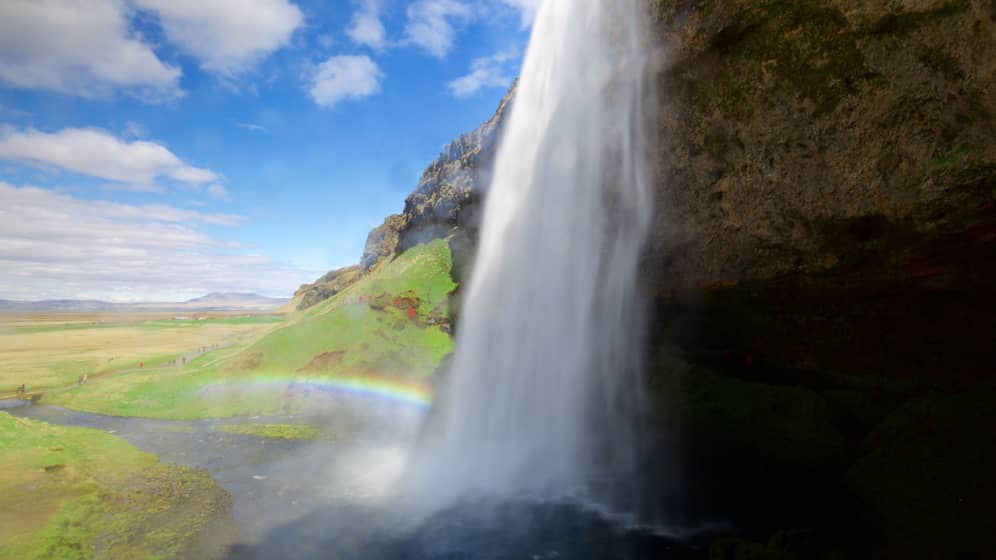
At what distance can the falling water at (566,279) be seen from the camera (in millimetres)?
16719

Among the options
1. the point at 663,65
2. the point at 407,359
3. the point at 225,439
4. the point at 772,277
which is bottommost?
the point at 225,439

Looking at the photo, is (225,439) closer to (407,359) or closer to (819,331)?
(407,359)

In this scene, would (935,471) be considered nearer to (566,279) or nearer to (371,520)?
(566,279)

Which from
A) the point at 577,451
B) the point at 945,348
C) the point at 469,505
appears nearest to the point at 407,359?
the point at 577,451

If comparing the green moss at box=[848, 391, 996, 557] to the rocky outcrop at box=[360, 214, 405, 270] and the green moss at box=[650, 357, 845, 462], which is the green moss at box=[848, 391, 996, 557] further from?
the rocky outcrop at box=[360, 214, 405, 270]

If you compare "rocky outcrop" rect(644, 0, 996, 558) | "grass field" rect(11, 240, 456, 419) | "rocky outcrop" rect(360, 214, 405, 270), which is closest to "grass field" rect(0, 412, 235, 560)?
"grass field" rect(11, 240, 456, 419)

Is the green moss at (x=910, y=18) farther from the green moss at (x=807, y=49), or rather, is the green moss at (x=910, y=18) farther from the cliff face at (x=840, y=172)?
the green moss at (x=807, y=49)

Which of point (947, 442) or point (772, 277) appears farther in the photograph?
point (772, 277)

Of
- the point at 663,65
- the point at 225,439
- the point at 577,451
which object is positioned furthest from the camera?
the point at 225,439

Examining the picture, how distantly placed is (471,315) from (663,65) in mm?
14533

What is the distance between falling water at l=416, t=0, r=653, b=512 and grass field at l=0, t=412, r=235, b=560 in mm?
7016

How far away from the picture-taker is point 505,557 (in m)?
10.9

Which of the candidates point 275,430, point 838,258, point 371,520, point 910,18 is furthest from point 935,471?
point 275,430

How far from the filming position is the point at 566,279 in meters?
20.1
